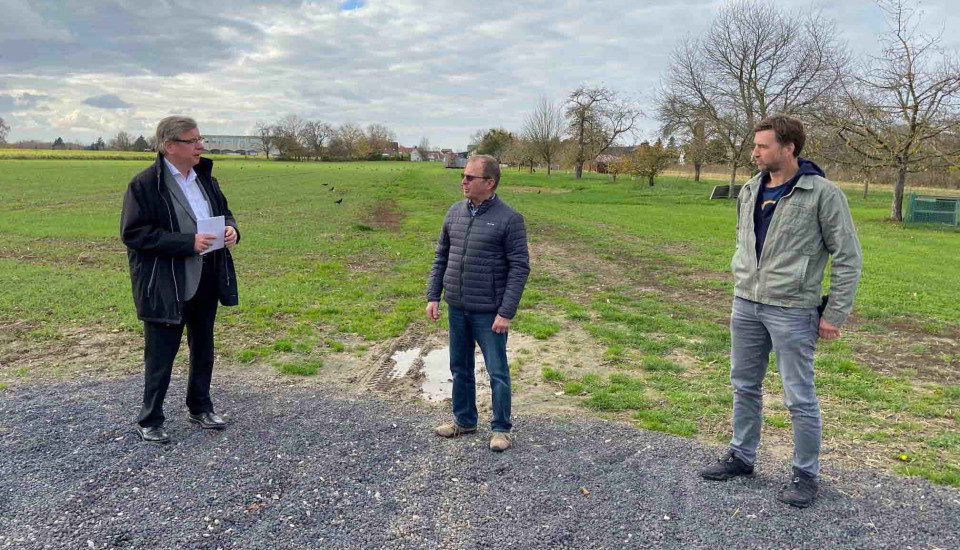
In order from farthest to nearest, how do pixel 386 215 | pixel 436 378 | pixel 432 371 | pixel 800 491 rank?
1. pixel 386 215
2. pixel 432 371
3. pixel 436 378
4. pixel 800 491

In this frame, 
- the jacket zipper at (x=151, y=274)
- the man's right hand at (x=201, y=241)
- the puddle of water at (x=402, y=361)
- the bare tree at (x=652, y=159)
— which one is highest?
the bare tree at (x=652, y=159)

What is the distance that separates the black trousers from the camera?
15.4 feet

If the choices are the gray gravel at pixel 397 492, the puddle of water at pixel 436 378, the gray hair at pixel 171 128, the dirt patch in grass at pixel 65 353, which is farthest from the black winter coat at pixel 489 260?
the dirt patch in grass at pixel 65 353

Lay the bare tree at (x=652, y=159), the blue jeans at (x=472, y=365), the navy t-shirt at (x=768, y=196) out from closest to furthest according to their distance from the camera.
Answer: the navy t-shirt at (x=768, y=196)
the blue jeans at (x=472, y=365)
the bare tree at (x=652, y=159)

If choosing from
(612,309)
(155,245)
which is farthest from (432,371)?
(612,309)

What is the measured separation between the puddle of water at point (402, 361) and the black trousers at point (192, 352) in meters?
2.15

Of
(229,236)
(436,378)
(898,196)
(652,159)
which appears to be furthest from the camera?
(652,159)

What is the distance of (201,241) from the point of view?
179 inches

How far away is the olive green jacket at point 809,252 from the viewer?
3.70 meters

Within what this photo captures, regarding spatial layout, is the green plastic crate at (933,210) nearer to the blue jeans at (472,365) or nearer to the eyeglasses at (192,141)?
the blue jeans at (472,365)

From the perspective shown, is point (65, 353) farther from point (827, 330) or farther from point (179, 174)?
point (827, 330)

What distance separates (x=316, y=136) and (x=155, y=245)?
138371 mm

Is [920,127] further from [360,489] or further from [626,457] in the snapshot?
[360,489]

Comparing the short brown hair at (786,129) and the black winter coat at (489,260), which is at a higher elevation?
the short brown hair at (786,129)
